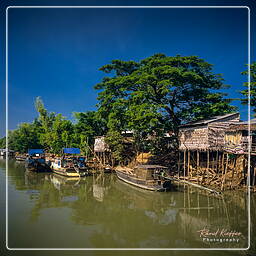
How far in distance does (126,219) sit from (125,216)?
52 cm

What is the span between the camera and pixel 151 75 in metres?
24.6

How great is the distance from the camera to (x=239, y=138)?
1894 cm

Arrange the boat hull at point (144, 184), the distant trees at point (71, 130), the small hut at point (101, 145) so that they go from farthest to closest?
1. the distant trees at point (71, 130)
2. the small hut at point (101, 145)
3. the boat hull at point (144, 184)

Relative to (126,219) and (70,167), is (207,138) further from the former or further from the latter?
(70,167)

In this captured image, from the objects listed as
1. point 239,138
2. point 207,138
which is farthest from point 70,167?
point 239,138

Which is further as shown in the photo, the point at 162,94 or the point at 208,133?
Answer: the point at 162,94

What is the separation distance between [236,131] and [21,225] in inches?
697

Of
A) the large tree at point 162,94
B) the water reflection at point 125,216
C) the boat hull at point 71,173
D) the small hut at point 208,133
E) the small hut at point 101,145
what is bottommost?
the water reflection at point 125,216

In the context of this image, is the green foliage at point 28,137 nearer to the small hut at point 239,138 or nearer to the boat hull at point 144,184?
the boat hull at point 144,184

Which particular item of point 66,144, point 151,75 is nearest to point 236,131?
point 151,75

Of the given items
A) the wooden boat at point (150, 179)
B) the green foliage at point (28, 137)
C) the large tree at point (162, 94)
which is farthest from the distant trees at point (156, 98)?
the green foliage at point (28, 137)

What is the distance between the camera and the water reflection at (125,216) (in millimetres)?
10016

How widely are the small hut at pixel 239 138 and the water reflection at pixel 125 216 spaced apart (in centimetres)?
367

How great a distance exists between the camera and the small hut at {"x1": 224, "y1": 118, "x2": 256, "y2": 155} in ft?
57.7
